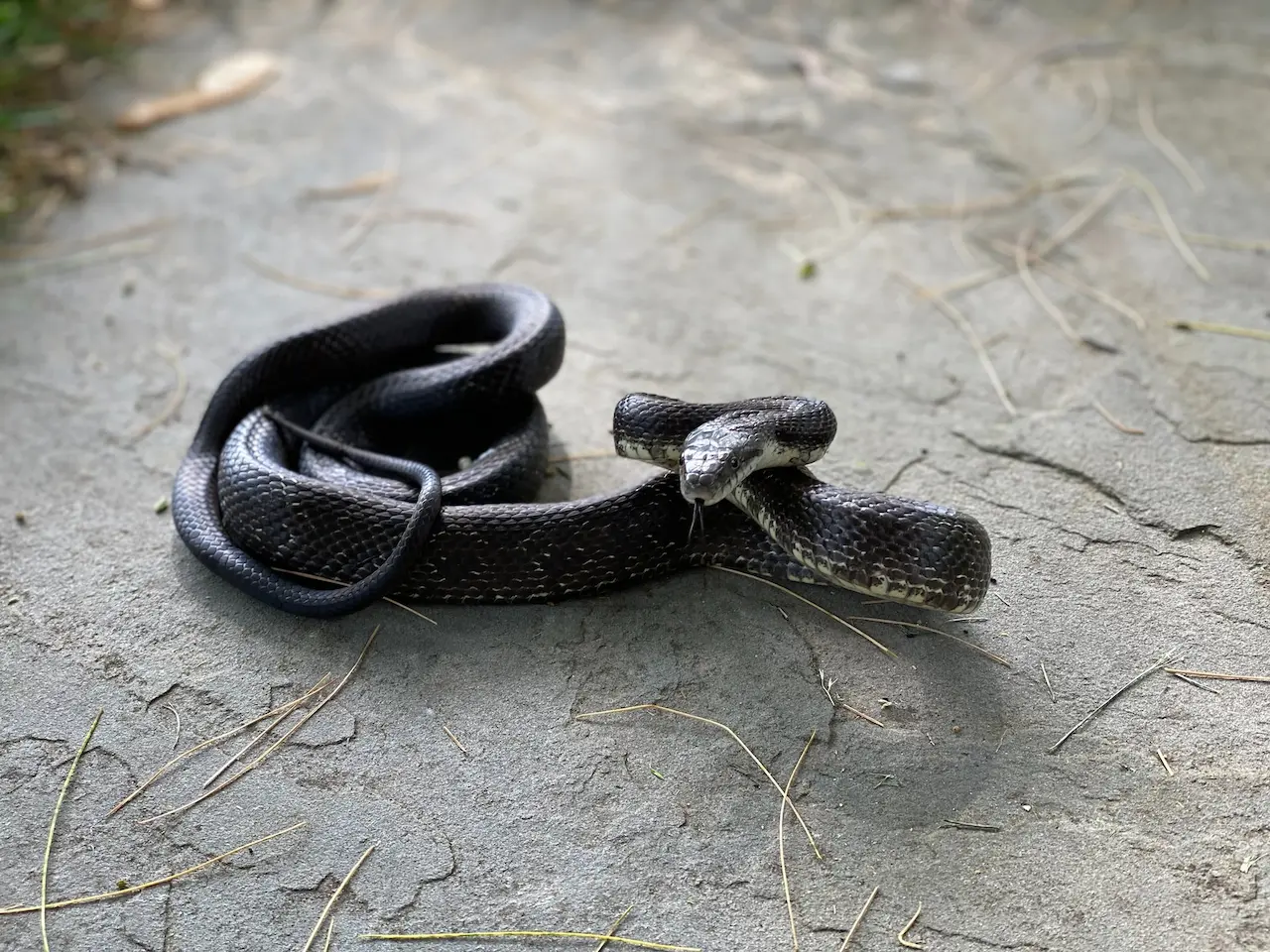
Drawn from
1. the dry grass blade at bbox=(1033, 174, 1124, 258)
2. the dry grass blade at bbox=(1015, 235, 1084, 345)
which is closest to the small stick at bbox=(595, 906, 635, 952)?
the dry grass blade at bbox=(1015, 235, 1084, 345)

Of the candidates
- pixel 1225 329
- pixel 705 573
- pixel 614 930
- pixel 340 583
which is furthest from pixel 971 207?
pixel 614 930

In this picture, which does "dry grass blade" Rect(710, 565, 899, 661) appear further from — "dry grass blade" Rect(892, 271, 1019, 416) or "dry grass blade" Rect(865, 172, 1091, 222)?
"dry grass blade" Rect(865, 172, 1091, 222)

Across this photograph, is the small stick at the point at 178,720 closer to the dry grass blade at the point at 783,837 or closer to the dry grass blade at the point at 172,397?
the dry grass blade at the point at 172,397

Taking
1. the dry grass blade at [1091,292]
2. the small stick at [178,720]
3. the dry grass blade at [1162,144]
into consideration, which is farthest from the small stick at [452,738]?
the dry grass blade at [1162,144]

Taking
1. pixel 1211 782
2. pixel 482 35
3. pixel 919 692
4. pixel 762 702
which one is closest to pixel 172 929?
pixel 762 702

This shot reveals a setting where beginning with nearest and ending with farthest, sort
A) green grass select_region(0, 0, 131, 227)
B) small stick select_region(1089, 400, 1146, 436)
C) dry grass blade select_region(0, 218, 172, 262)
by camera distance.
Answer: small stick select_region(1089, 400, 1146, 436) → dry grass blade select_region(0, 218, 172, 262) → green grass select_region(0, 0, 131, 227)

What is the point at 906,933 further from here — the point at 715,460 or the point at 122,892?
the point at 122,892
